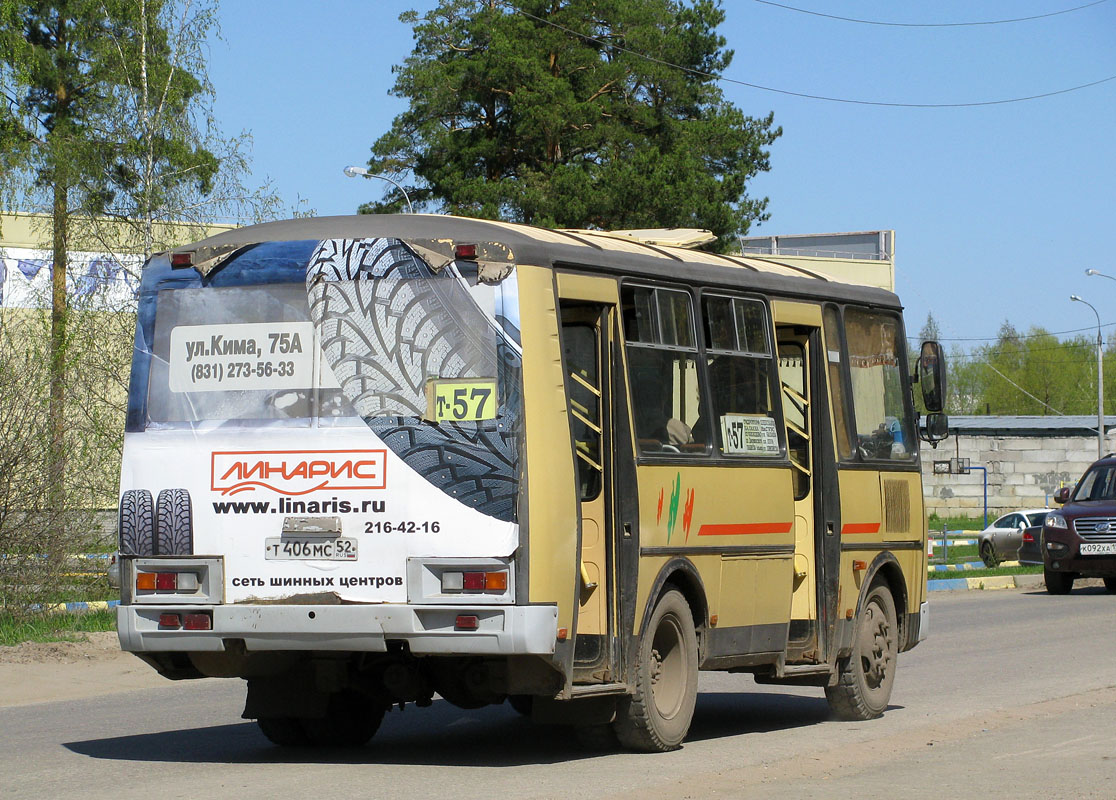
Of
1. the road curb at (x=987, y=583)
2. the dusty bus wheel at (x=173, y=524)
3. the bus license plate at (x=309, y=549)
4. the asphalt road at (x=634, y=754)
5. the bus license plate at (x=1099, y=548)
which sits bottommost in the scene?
the asphalt road at (x=634, y=754)

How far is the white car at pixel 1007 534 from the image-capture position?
34.9 meters

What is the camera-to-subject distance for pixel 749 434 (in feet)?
35.4

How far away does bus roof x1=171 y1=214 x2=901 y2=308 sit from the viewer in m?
9.01

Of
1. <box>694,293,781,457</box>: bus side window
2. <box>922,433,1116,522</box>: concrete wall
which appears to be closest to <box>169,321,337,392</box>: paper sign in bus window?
<box>694,293,781,457</box>: bus side window

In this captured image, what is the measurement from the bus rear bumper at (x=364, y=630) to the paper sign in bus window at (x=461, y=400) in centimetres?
99

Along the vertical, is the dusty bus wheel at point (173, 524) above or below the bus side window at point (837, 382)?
below

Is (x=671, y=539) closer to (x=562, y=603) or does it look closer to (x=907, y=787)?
(x=562, y=603)

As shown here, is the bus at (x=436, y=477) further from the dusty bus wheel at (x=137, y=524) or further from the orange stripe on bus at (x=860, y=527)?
the orange stripe on bus at (x=860, y=527)

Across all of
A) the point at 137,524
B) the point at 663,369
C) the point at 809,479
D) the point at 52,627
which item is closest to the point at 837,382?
the point at 809,479

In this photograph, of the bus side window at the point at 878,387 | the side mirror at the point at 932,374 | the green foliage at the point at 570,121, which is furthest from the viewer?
the green foliage at the point at 570,121

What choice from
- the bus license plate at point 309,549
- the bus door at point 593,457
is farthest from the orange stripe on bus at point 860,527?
the bus license plate at point 309,549

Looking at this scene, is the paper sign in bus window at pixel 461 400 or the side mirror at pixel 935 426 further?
the side mirror at pixel 935 426

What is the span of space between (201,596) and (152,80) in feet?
59.9

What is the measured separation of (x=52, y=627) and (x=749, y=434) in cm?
954
